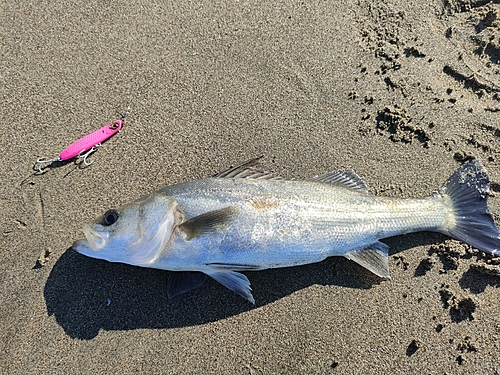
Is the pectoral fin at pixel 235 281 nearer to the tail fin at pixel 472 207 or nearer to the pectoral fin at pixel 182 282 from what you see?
the pectoral fin at pixel 182 282

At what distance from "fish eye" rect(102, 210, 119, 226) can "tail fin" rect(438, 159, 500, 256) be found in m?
2.79

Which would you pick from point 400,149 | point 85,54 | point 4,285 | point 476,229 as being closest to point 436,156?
point 400,149

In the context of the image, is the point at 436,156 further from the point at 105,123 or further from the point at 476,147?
the point at 105,123

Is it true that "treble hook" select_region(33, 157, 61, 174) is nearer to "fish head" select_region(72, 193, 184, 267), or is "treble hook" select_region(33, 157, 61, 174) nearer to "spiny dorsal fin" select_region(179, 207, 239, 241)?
"fish head" select_region(72, 193, 184, 267)

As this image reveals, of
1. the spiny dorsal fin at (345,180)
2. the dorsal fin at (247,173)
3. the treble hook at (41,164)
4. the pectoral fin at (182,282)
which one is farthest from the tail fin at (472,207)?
the treble hook at (41,164)

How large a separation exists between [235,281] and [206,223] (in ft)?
1.84

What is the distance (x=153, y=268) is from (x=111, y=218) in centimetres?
Answer: 60

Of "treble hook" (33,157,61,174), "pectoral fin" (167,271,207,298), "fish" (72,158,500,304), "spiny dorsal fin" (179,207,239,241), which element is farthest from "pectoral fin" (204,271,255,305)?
"treble hook" (33,157,61,174)

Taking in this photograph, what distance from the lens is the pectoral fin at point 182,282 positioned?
3211mm

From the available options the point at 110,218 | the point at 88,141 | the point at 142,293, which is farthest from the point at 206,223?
the point at 88,141

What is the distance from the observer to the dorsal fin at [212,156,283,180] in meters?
3.29

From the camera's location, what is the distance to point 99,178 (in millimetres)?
3537

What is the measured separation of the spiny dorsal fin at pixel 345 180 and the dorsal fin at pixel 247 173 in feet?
1.44

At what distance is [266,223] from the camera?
306cm
